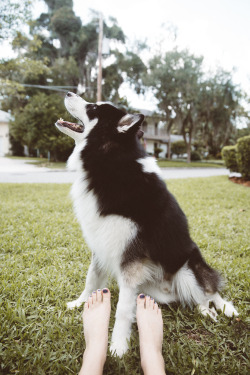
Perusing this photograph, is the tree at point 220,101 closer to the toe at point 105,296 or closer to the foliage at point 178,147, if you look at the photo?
the foliage at point 178,147

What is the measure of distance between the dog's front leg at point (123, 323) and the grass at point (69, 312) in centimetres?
7

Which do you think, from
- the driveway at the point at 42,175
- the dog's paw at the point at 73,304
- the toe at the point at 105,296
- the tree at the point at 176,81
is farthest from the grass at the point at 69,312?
the tree at the point at 176,81

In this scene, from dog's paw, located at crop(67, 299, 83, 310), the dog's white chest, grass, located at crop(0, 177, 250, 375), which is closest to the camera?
grass, located at crop(0, 177, 250, 375)

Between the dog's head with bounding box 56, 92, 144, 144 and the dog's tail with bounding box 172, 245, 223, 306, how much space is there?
119 centimetres

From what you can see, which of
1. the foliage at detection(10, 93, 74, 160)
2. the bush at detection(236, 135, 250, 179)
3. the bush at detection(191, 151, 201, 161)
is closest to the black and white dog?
the bush at detection(236, 135, 250, 179)

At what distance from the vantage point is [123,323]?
6.08ft

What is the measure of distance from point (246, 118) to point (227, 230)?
4439 cm

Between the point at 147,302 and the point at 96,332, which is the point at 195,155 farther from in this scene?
the point at 96,332

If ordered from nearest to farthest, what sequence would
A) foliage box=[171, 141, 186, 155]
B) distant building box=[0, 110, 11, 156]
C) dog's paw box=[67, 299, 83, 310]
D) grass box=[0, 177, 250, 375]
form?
grass box=[0, 177, 250, 375], dog's paw box=[67, 299, 83, 310], distant building box=[0, 110, 11, 156], foliage box=[171, 141, 186, 155]

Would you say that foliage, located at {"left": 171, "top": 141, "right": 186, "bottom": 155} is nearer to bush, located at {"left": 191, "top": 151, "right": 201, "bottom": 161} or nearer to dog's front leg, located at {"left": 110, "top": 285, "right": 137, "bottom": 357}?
bush, located at {"left": 191, "top": 151, "right": 201, "bottom": 161}

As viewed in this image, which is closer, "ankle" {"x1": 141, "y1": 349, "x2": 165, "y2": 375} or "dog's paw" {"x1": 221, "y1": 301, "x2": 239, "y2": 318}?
"ankle" {"x1": 141, "y1": 349, "x2": 165, "y2": 375}

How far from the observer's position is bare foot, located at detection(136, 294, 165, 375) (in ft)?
5.14

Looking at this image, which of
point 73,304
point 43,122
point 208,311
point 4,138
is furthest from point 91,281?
point 4,138

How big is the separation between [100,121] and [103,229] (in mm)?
922
